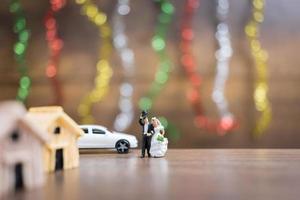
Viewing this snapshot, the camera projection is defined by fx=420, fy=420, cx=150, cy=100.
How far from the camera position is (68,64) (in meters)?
6.92

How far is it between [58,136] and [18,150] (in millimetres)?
1069

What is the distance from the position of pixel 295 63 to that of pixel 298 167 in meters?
3.10

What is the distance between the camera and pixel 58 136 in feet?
12.6

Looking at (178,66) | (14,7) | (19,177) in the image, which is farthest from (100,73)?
(19,177)

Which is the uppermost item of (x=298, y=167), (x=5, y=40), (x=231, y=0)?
(x=231, y=0)

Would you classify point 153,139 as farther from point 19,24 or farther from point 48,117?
point 19,24

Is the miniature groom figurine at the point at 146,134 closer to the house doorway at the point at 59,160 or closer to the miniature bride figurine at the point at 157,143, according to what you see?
the miniature bride figurine at the point at 157,143

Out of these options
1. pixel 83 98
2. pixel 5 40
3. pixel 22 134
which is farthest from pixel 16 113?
pixel 5 40

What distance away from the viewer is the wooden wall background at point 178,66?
22.2ft

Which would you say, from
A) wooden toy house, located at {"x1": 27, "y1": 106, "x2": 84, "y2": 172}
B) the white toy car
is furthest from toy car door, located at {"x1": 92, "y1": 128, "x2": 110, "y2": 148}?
wooden toy house, located at {"x1": 27, "y1": 106, "x2": 84, "y2": 172}

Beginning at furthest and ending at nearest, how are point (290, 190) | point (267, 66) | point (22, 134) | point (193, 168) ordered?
1. point (267, 66)
2. point (193, 168)
3. point (22, 134)
4. point (290, 190)

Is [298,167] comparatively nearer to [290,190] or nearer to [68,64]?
[290,190]

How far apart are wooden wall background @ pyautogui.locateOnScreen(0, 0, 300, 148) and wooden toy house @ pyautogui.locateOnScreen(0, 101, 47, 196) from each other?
3.94 m

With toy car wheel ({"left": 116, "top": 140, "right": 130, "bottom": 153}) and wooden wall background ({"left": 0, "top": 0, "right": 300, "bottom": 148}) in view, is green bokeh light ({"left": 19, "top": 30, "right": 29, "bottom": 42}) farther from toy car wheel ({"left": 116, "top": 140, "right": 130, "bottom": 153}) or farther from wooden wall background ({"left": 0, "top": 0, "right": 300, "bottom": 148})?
toy car wheel ({"left": 116, "top": 140, "right": 130, "bottom": 153})
